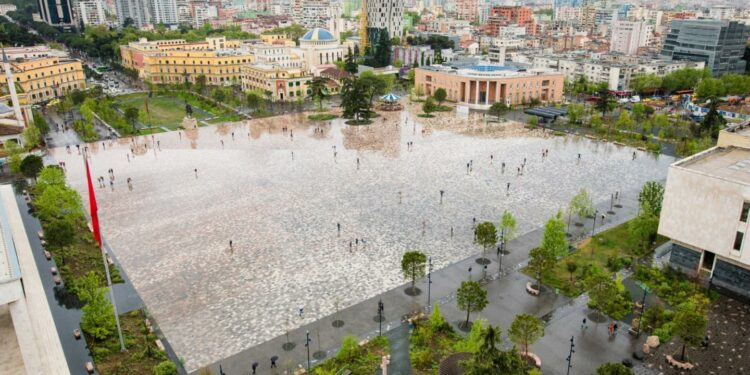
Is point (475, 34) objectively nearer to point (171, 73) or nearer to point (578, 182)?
point (171, 73)

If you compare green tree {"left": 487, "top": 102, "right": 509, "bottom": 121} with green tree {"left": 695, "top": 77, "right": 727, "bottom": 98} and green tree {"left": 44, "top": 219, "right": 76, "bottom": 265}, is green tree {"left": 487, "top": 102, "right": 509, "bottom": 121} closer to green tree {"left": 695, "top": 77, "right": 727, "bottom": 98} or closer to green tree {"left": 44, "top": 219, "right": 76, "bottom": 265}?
green tree {"left": 695, "top": 77, "right": 727, "bottom": 98}

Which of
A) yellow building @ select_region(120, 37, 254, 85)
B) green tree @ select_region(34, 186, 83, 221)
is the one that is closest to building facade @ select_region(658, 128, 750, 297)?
green tree @ select_region(34, 186, 83, 221)

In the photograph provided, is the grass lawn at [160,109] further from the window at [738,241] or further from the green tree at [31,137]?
the window at [738,241]

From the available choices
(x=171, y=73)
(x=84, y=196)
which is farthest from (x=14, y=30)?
(x=84, y=196)

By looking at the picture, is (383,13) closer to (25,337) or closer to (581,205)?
(581,205)

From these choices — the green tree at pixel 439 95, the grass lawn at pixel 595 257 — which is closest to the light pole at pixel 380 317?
the grass lawn at pixel 595 257

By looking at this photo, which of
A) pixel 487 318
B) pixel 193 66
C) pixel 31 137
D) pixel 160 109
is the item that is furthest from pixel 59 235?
pixel 193 66

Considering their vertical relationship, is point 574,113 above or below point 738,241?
below
